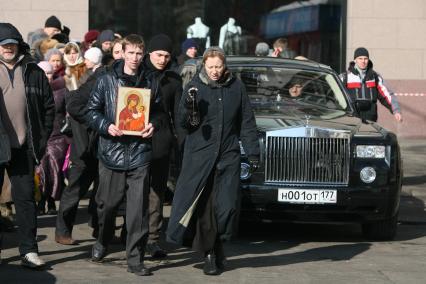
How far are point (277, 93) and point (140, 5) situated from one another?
946 centimetres

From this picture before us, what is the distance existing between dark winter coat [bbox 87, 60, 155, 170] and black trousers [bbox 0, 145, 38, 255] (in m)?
0.58

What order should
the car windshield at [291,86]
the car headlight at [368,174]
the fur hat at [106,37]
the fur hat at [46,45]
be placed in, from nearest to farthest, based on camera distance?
the car headlight at [368,174] < the car windshield at [291,86] < the fur hat at [46,45] < the fur hat at [106,37]

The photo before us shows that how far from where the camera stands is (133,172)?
30.0 feet

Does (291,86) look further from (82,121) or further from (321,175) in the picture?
(82,121)

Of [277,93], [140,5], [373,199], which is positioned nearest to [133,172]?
[373,199]

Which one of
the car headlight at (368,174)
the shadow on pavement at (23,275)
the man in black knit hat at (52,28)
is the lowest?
the shadow on pavement at (23,275)

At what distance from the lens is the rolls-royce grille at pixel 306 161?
10781 mm

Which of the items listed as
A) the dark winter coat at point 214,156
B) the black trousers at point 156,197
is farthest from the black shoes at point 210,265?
the black trousers at point 156,197

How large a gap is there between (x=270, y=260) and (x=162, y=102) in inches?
65.8

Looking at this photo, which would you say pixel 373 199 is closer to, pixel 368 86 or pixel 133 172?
pixel 133 172

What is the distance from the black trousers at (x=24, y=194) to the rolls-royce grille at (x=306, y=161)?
239cm

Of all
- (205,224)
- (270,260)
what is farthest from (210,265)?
(270,260)

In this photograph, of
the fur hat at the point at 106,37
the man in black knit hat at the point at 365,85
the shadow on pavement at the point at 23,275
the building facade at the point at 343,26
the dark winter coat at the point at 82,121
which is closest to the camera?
the shadow on pavement at the point at 23,275

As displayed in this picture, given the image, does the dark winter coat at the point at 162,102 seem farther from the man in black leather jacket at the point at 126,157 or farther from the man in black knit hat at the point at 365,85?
the man in black knit hat at the point at 365,85
